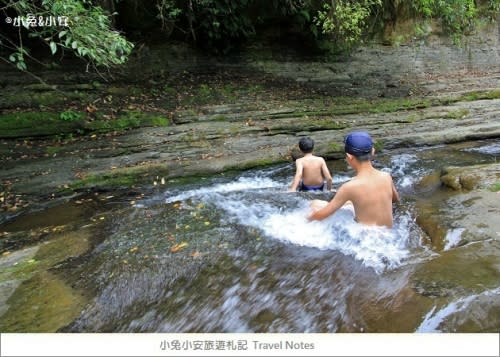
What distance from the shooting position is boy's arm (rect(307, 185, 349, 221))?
3.78m

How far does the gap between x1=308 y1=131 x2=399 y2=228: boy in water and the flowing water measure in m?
0.15

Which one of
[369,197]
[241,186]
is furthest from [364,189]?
[241,186]

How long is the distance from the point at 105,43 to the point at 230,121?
377 centimetres

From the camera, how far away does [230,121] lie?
8953 millimetres

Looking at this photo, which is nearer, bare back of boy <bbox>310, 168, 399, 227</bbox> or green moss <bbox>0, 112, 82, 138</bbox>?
bare back of boy <bbox>310, 168, 399, 227</bbox>

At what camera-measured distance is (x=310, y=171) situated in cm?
600

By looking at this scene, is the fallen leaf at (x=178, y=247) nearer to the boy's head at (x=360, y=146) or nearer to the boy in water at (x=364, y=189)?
the boy in water at (x=364, y=189)

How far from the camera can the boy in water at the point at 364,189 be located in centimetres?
360

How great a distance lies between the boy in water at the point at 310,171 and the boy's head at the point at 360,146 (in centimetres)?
231

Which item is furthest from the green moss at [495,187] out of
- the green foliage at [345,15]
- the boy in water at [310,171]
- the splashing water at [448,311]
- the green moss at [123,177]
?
the green foliage at [345,15]

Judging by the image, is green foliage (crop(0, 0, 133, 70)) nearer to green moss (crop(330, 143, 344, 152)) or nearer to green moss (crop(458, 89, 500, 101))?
green moss (crop(330, 143, 344, 152))

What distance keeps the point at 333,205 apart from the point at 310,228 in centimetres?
53

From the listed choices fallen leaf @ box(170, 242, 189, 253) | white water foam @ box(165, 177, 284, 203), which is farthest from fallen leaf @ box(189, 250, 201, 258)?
white water foam @ box(165, 177, 284, 203)

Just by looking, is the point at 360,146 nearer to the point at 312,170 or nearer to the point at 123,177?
the point at 312,170
